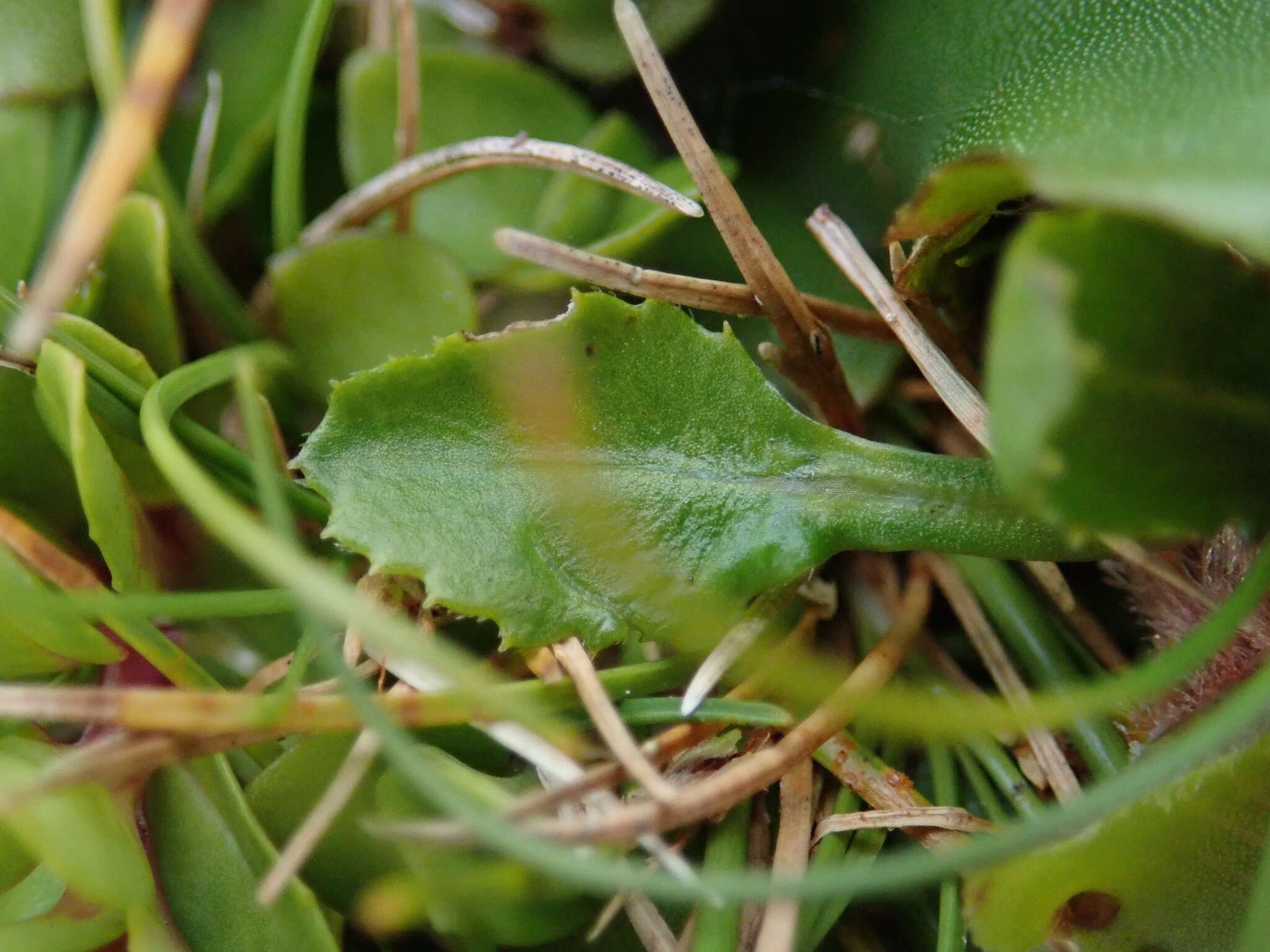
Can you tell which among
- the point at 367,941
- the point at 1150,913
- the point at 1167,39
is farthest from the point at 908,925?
the point at 1167,39

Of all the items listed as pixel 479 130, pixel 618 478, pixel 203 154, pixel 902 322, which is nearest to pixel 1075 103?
pixel 902 322

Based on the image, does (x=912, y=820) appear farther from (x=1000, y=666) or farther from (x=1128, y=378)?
(x=1128, y=378)

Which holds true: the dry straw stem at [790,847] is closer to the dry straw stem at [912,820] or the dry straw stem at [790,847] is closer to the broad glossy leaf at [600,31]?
the dry straw stem at [912,820]

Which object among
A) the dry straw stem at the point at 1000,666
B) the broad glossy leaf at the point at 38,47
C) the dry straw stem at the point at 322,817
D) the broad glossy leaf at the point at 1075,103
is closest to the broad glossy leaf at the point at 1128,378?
the broad glossy leaf at the point at 1075,103

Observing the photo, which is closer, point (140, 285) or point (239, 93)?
point (140, 285)

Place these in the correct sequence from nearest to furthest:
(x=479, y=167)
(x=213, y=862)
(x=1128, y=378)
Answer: (x=1128, y=378) → (x=213, y=862) → (x=479, y=167)

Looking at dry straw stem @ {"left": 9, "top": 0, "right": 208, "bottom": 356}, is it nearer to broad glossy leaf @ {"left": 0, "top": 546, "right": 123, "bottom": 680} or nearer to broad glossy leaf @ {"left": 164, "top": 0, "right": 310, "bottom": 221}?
broad glossy leaf @ {"left": 0, "top": 546, "right": 123, "bottom": 680}
